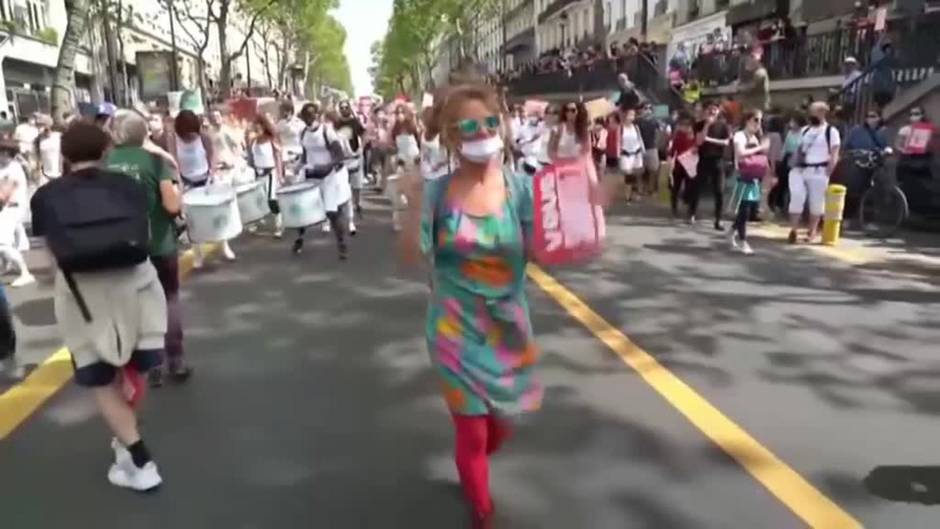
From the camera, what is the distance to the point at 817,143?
980cm

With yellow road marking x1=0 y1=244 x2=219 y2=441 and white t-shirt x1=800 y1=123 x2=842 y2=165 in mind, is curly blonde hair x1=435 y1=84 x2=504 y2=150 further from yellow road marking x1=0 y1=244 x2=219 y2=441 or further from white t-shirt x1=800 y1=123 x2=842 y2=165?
white t-shirt x1=800 y1=123 x2=842 y2=165

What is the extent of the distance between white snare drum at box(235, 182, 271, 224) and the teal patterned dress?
6389mm

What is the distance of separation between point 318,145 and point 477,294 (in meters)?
7.05

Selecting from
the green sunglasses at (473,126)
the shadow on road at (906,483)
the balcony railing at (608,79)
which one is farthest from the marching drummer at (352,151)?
the balcony railing at (608,79)

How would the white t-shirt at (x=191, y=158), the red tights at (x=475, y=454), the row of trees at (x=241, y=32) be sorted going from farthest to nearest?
the row of trees at (x=241, y=32)
the white t-shirt at (x=191, y=158)
the red tights at (x=475, y=454)

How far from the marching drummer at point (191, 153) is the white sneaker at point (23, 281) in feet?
5.21

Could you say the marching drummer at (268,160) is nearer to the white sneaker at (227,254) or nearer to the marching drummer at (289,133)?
the marching drummer at (289,133)

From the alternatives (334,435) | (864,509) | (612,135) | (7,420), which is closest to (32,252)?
(7,420)

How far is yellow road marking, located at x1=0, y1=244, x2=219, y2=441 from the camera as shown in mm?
4805

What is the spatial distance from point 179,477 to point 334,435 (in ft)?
2.63

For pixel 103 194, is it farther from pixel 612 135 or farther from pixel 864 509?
pixel 612 135

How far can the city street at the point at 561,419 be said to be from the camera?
3639 millimetres

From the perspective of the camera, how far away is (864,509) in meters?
3.55

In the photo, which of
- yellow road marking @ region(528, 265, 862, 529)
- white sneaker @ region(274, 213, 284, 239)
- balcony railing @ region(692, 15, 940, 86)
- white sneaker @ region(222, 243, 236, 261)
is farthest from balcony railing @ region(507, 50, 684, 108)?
yellow road marking @ region(528, 265, 862, 529)
